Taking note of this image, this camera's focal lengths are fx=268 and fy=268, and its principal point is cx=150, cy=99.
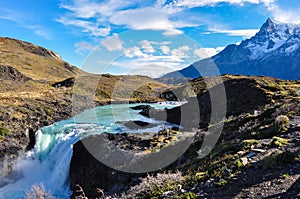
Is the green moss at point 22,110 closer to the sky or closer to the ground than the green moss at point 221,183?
closer to the sky

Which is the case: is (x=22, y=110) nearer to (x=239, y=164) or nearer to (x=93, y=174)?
(x=93, y=174)

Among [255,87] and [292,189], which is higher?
[255,87]

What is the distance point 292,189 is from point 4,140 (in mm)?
57709

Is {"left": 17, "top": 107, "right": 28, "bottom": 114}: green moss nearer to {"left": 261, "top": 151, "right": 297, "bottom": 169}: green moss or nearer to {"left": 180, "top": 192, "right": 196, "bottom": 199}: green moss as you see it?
{"left": 180, "top": 192, "right": 196, "bottom": 199}: green moss

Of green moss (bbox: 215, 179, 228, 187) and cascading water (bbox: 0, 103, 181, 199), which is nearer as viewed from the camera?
green moss (bbox: 215, 179, 228, 187)

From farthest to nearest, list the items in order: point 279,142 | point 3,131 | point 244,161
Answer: point 3,131, point 279,142, point 244,161

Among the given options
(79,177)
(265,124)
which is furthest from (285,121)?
(79,177)

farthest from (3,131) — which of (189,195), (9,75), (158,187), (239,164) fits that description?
(9,75)

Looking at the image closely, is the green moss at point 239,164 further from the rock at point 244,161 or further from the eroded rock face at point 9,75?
the eroded rock face at point 9,75

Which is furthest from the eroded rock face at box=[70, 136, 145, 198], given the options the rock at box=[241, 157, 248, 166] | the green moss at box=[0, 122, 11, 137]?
the green moss at box=[0, 122, 11, 137]

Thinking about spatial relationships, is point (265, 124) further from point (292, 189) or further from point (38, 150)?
point (38, 150)

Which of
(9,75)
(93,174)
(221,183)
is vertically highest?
(9,75)

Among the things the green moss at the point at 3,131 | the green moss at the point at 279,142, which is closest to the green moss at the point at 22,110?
the green moss at the point at 3,131

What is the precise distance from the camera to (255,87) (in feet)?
148
